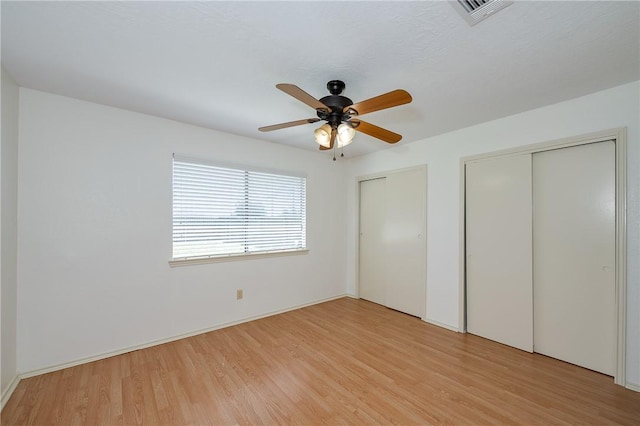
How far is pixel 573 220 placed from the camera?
2445 mm

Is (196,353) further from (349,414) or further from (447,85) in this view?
(447,85)

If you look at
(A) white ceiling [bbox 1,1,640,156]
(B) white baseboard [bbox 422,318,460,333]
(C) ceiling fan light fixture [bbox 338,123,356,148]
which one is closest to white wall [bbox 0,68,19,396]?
(A) white ceiling [bbox 1,1,640,156]

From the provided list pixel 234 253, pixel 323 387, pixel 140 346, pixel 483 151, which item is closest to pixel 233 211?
pixel 234 253

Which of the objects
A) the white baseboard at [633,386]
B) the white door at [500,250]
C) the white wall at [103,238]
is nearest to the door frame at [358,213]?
the white door at [500,250]

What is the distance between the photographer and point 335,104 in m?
1.93

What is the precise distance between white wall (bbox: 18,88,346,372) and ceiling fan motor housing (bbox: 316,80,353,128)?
180cm

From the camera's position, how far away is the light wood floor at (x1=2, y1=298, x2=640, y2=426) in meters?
1.78

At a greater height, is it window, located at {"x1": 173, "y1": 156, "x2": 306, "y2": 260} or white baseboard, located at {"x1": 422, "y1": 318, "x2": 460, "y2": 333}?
window, located at {"x1": 173, "y1": 156, "x2": 306, "y2": 260}

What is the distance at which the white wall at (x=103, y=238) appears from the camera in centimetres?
223

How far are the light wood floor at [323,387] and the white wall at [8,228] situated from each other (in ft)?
0.93

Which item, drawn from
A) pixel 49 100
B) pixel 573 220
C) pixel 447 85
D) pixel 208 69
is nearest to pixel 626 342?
pixel 573 220

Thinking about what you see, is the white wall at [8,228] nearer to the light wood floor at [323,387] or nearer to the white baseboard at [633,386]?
the light wood floor at [323,387]

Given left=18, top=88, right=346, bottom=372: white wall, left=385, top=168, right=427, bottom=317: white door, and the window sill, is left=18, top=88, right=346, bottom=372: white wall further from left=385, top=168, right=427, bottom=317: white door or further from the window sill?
left=385, top=168, right=427, bottom=317: white door

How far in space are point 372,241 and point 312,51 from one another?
3182 millimetres
